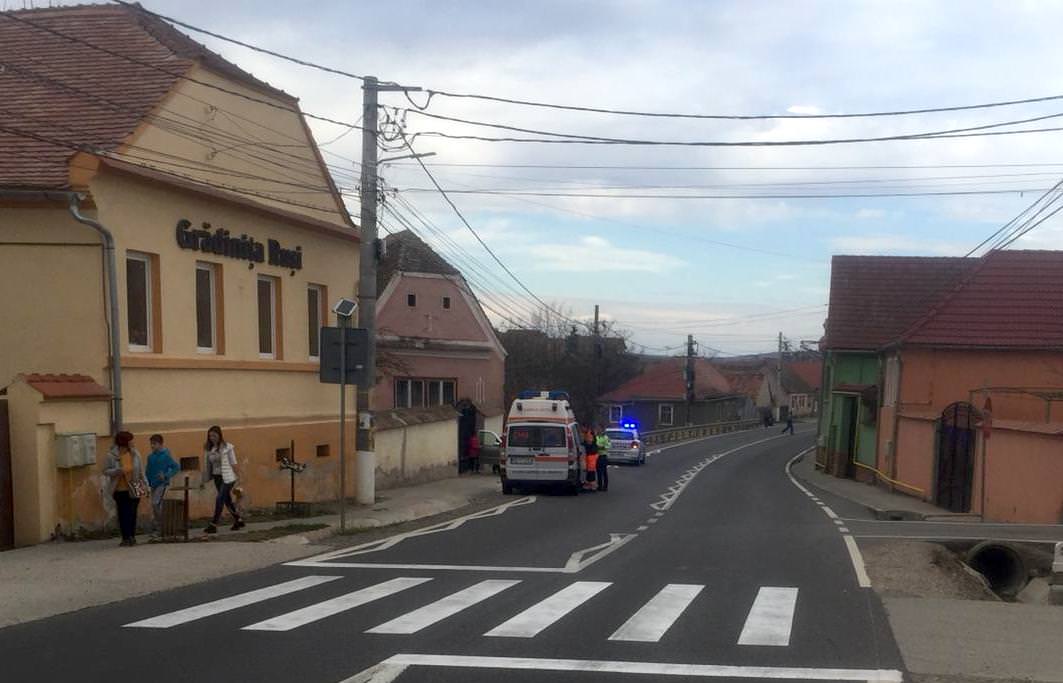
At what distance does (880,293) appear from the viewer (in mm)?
42312

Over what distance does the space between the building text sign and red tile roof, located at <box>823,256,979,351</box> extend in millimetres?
23991

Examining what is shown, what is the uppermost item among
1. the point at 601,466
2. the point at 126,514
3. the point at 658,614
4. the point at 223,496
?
the point at 658,614

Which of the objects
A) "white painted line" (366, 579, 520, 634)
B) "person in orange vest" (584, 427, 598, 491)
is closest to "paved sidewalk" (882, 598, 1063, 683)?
"white painted line" (366, 579, 520, 634)

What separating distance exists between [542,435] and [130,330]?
1257cm

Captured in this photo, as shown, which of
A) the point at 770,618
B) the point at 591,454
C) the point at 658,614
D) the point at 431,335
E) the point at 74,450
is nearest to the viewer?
the point at 770,618

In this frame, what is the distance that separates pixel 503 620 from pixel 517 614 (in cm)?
33

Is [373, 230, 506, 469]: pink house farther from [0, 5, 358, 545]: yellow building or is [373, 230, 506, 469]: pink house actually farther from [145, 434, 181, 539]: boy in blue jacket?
[145, 434, 181, 539]: boy in blue jacket

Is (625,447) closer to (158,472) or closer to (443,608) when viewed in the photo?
(158,472)

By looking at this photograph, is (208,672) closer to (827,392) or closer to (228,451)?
(228,451)

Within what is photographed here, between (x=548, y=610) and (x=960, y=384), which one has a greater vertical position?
(x=548, y=610)

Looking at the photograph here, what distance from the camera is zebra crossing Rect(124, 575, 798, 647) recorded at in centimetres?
945

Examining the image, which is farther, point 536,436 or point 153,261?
point 536,436

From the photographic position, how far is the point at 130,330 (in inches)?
695

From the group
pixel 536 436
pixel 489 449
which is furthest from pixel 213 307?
pixel 489 449
